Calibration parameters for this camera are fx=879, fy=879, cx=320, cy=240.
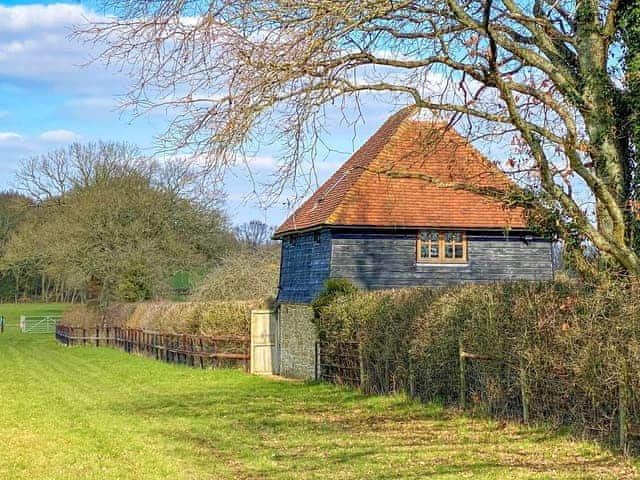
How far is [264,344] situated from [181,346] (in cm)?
441

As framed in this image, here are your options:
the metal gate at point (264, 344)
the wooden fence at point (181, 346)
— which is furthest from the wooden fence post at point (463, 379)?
the wooden fence at point (181, 346)

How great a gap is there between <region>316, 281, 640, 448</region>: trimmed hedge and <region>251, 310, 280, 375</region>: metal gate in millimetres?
8129

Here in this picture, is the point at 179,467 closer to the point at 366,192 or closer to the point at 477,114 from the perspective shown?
the point at 477,114

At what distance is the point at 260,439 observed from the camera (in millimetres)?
13500

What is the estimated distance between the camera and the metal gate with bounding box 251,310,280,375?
2769 centimetres

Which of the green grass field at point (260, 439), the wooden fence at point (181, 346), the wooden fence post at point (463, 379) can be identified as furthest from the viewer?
the wooden fence at point (181, 346)

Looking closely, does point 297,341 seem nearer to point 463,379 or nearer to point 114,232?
point 463,379

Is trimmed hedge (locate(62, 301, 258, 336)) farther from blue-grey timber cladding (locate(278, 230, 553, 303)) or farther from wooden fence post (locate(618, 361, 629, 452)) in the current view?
wooden fence post (locate(618, 361, 629, 452))

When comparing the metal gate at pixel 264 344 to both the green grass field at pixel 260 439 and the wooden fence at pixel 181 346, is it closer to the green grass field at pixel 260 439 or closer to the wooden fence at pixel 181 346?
the wooden fence at pixel 181 346

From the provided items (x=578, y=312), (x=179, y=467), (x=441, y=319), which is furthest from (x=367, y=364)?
(x=179, y=467)

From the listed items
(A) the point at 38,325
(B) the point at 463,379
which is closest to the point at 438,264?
(B) the point at 463,379

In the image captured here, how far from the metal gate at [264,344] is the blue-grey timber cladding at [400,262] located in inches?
48.4

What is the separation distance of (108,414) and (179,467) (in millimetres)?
6213

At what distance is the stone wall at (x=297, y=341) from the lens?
24719 millimetres
